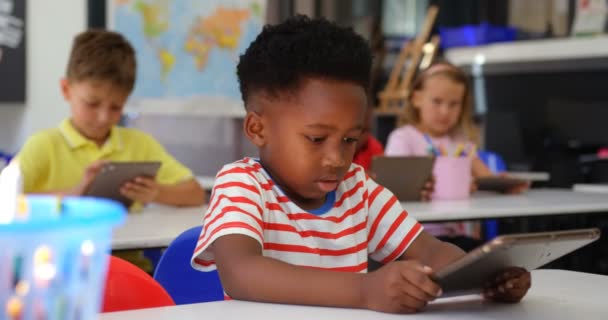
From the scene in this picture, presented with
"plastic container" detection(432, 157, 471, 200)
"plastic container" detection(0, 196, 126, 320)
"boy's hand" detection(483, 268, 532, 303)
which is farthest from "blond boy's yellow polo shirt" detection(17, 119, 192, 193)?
"plastic container" detection(0, 196, 126, 320)

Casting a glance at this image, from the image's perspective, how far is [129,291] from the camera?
1.14m

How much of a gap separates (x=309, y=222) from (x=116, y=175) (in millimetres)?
1049

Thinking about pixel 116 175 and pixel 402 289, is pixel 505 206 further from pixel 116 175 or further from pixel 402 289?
pixel 402 289

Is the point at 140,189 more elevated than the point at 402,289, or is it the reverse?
the point at 402,289

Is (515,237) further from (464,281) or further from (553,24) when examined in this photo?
(553,24)

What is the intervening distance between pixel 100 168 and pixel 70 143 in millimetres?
400

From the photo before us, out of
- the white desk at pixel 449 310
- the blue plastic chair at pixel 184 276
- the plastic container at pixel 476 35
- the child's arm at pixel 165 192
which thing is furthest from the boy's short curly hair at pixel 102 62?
the plastic container at pixel 476 35

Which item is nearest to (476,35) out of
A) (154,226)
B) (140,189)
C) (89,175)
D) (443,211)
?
(443,211)

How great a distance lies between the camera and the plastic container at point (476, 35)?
5.99 m

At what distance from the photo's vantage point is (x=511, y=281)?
1.01 m

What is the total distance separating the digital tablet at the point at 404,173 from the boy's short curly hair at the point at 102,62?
31.5 inches

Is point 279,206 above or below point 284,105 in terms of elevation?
below

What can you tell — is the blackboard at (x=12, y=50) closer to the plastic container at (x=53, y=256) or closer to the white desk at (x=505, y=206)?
the white desk at (x=505, y=206)

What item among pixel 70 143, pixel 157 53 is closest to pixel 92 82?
pixel 70 143
